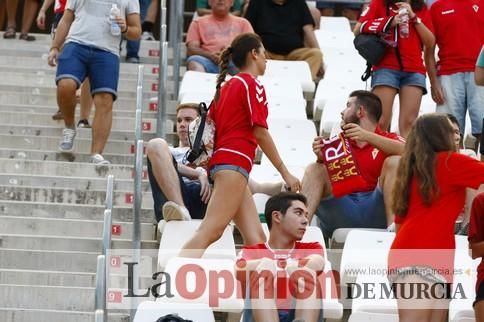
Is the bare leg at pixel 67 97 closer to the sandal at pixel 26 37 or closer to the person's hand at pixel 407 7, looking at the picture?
the person's hand at pixel 407 7

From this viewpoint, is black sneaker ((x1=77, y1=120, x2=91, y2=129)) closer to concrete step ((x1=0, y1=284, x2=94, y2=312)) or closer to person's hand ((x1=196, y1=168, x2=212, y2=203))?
person's hand ((x1=196, y1=168, x2=212, y2=203))

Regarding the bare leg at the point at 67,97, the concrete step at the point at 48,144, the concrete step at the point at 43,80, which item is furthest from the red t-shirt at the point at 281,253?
the concrete step at the point at 43,80

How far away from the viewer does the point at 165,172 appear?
1081 centimetres

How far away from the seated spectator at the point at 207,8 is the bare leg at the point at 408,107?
333 cm

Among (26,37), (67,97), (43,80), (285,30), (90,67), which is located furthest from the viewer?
(26,37)

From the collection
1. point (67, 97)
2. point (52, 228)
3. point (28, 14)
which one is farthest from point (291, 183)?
point (28, 14)

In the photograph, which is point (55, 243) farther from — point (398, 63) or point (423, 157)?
point (423, 157)

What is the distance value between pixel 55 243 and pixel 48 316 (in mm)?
1091

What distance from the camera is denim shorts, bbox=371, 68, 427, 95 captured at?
12.4m

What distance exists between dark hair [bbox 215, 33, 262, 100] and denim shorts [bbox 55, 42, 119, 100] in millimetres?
2287

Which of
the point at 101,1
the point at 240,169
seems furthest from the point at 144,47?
the point at 240,169

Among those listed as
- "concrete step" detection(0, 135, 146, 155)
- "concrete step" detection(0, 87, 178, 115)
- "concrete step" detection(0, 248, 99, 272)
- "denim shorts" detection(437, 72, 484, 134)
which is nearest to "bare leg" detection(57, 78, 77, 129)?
"concrete step" detection(0, 135, 146, 155)

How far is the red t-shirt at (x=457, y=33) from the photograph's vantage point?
42.0 ft

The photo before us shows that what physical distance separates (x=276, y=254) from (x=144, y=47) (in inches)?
243
